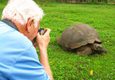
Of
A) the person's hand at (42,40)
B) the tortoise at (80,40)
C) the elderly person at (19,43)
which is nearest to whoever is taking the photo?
the elderly person at (19,43)

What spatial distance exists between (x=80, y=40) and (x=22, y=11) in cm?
465

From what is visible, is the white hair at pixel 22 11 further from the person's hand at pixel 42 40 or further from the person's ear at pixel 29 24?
the person's hand at pixel 42 40

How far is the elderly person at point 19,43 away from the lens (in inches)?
66.4

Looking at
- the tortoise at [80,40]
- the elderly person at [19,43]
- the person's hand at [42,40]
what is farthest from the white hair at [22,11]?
the tortoise at [80,40]

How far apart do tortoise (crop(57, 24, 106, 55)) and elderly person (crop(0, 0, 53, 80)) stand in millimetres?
4377

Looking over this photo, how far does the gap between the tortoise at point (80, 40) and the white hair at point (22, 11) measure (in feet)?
14.3

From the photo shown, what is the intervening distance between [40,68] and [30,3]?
37 cm

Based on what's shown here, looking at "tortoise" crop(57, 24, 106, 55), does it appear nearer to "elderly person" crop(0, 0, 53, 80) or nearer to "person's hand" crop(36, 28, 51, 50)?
"person's hand" crop(36, 28, 51, 50)

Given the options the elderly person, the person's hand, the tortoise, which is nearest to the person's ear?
the elderly person

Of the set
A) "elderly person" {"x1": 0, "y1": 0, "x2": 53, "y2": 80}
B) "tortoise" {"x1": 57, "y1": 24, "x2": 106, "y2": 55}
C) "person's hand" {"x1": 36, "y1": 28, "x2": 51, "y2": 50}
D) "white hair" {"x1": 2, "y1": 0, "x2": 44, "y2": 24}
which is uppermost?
"white hair" {"x1": 2, "y1": 0, "x2": 44, "y2": 24}

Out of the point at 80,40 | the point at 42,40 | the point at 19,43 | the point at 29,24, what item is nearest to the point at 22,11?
the point at 29,24

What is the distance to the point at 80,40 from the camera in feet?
21.4

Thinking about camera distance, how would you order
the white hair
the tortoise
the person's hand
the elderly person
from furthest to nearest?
the tortoise → the person's hand → the white hair → the elderly person

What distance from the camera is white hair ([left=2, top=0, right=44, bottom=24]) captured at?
1.92 meters
